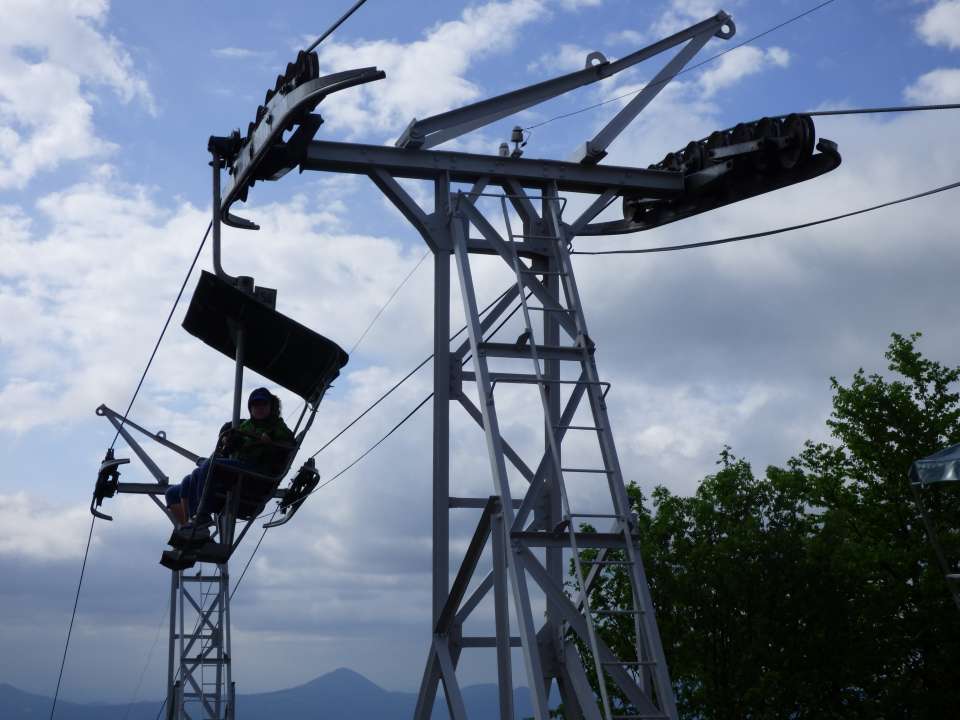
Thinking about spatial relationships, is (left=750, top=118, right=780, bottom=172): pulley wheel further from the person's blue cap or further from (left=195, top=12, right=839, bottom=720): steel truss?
the person's blue cap

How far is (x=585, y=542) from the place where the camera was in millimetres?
9156

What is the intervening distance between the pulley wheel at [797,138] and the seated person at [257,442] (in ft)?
20.4

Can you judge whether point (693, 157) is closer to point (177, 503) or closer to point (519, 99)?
point (519, 99)

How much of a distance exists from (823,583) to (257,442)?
1414 centimetres

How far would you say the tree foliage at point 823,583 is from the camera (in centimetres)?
2198

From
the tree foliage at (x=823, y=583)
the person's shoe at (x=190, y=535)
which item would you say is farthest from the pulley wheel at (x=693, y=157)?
the tree foliage at (x=823, y=583)

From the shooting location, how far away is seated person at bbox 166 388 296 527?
1236 cm

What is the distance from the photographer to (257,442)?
490 inches

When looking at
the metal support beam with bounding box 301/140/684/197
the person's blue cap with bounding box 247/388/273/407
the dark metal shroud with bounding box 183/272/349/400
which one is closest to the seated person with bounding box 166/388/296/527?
the person's blue cap with bounding box 247/388/273/407

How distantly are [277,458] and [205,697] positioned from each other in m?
7.79

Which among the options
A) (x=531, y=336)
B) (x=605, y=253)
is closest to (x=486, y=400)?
(x=531, y=336)

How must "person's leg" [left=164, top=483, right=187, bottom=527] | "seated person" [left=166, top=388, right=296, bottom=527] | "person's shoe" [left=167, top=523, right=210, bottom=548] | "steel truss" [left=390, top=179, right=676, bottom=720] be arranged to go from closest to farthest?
1. "steel truss" [left=390, top=179, right=676, bottom=720]
2. "seated person" [left=166, top=388, right=296, bottom=527]
3. "person's shoe" [left=167, top=523, right=210, bottom=548]
4. "person's leg" [left=164, top=483, right=187, bottom=527]

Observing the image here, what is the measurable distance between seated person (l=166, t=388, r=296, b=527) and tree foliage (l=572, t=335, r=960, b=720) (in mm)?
12367

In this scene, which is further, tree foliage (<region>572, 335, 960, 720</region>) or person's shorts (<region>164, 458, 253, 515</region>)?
tree foliage (<region>572, 335, 960, 720</region>)
